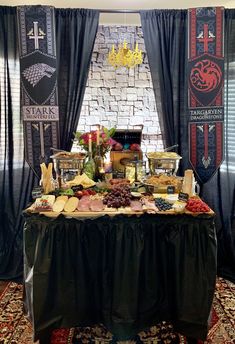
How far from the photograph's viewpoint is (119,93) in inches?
137

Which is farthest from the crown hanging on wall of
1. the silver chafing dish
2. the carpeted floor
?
the carpeted floor

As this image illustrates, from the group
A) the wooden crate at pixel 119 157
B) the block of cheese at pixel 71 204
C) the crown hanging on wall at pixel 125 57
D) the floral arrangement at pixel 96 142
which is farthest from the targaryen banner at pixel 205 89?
the block of cheese at pixel 71 204

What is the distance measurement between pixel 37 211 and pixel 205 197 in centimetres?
182

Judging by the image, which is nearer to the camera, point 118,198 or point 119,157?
point 118,198

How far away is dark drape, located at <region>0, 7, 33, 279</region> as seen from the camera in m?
2.98

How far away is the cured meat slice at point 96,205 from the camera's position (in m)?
2.00

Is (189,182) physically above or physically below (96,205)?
above

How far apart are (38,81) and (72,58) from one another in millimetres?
379

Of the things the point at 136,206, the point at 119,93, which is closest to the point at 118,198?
the point at 136,206

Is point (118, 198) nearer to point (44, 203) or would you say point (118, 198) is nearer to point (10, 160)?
point (44, 203)

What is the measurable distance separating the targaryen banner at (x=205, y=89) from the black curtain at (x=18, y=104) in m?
0.94

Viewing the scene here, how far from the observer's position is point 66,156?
2.64 metres

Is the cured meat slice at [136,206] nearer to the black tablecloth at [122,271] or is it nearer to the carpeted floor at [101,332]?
the black tablecloth at [122,271]

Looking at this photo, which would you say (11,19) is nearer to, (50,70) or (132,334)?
(50,70)
